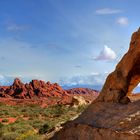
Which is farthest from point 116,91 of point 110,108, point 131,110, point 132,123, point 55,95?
point 55,95

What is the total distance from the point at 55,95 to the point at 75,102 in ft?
136

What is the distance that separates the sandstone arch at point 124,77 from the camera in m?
14.3

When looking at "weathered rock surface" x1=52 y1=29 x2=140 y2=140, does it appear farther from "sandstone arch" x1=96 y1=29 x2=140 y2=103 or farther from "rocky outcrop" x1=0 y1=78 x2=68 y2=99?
"rocky outcrop" x1=0 y1=78 x2=68 y2=99

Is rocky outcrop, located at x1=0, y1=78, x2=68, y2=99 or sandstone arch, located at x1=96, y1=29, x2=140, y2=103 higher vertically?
rocky outcrop, located at x1=0, y1=78, x2=68, y2=99

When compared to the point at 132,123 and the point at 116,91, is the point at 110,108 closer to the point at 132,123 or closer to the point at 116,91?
the point at 116,91

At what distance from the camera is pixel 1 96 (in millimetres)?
101375

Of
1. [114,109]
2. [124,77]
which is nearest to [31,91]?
[124,77]

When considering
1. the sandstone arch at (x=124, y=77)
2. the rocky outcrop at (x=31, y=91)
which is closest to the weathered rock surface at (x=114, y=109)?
the sandstone arch at (x=124, y=77)

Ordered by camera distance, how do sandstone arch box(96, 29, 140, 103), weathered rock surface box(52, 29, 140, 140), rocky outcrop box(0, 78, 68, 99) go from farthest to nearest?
1. rocky outcrop box(0, 78, 68, 99)
2. sandstone arch box(96, 29, 140, 103)
3. weathered rock surface box(52, 29, 140, 140)

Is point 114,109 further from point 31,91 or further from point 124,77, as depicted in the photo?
point 31,91

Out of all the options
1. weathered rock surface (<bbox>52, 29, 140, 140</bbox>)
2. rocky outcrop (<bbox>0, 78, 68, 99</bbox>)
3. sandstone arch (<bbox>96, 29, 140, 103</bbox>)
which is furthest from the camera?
rocky outcrop (<bbox>0, 78, 68, 99</bbox>)

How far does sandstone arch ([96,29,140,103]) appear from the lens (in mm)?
14328

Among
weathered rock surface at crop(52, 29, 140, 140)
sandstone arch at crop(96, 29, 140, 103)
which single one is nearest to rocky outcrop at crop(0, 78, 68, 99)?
weathered rock surface at crop(52, 29, 140, 140)

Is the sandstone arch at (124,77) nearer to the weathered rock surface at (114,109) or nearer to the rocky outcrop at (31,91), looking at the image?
the weathered rock surface at (114,109)
